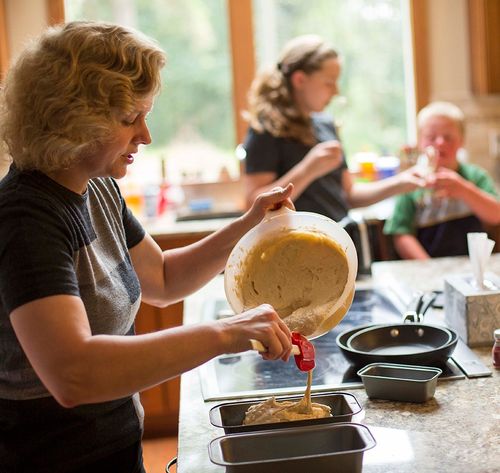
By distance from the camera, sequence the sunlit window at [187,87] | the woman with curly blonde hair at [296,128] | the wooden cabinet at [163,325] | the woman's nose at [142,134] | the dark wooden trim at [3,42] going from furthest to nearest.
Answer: the sunlit window at [187,87], the dark wooden trim at [3,42], the wooden cabinet at [163,325], the woman with curly blonde hair at [296,128], the woman's nose at [142,134]

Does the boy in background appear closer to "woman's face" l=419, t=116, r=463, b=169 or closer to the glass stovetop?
"woman's face" l=419, t=116, r=463, b=169

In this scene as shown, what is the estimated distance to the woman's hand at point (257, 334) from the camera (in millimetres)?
1242

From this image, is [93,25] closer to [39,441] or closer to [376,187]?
[39,441]

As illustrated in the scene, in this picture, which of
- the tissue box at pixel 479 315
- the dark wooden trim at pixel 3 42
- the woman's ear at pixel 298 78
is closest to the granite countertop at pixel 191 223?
the woman's ear at pixel 298 78

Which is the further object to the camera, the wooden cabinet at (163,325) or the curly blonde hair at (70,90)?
the wooden cabinet at (163,325)

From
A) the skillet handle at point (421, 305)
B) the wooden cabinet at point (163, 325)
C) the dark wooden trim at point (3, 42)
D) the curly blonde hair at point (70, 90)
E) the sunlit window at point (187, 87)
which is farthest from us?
the sunlit window at point (187, 87)

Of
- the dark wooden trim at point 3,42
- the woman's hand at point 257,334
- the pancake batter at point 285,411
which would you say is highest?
the dark wooden trim at point 3,42

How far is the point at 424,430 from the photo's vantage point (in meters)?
1.39

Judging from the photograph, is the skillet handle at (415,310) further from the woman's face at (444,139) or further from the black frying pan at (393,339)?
the woman's face at (444,139)

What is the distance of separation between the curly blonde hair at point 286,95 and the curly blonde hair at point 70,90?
65.3 inches

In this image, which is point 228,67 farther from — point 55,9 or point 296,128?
point 296,128

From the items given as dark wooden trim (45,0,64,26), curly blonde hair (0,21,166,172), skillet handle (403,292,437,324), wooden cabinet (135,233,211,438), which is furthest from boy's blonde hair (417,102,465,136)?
curly blonde hair (0,21,166,172)

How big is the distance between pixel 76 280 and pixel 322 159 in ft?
5.50

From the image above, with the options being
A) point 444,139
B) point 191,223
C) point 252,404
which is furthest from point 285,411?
point 191,223
